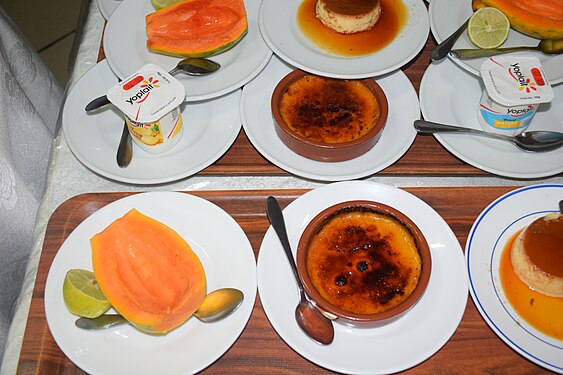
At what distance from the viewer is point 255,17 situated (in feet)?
5.16

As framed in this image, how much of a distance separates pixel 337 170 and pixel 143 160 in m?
0.47

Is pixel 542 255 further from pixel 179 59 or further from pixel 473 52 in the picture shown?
pixel 179 59

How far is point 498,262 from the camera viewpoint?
3.92 ft

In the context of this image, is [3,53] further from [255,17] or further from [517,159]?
[517,159]

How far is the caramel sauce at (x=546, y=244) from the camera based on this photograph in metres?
1.13

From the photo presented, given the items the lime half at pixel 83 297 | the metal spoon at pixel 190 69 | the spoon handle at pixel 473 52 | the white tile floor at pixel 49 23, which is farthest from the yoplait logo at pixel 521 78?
the white tile floor at pixel 49 23

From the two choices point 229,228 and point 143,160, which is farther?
point 143,160

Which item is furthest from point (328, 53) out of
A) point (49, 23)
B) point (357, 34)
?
point (49, 23)

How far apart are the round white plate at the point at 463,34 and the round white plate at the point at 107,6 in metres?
0.91

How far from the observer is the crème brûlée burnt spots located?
112 centimetres

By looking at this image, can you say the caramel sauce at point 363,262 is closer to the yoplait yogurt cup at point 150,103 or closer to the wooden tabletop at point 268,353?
the wooden tabletop at point 268,353

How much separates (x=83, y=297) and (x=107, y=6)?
963 millimetres

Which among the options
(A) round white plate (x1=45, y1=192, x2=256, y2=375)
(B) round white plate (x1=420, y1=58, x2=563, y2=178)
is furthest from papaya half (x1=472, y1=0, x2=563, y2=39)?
(A) round white plate (x1=45, y1=192, x2=256, y2=375)

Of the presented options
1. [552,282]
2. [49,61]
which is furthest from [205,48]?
[49,61]
